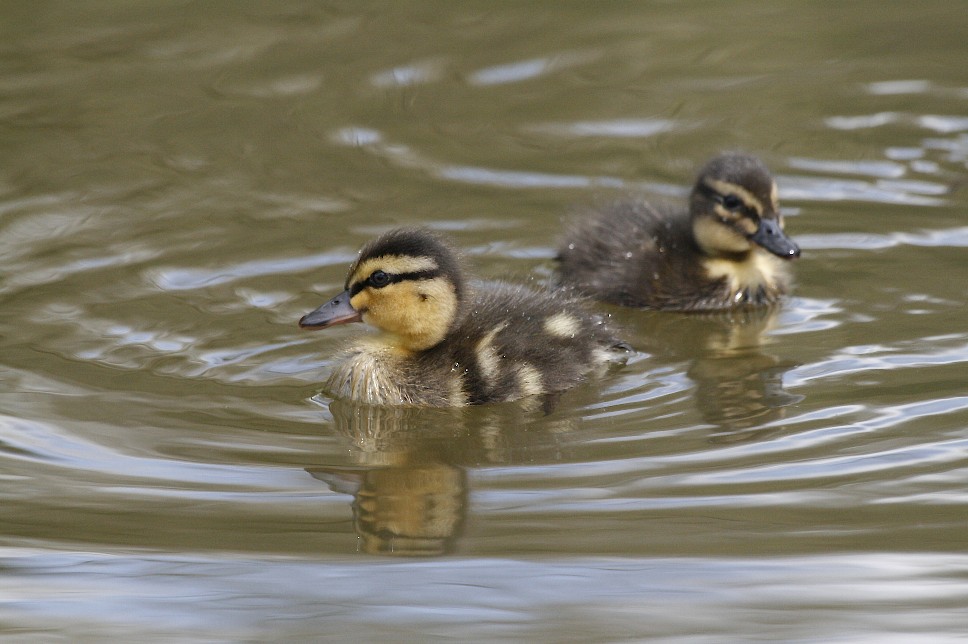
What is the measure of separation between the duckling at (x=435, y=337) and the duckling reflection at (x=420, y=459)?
7 centimetres

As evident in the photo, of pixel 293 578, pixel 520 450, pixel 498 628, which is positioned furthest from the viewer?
pixel 520 450

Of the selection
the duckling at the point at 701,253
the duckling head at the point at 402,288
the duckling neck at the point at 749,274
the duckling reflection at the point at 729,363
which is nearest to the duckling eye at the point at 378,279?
the duckling head at the point at 402,288

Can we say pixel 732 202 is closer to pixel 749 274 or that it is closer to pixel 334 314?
pixel 749 274

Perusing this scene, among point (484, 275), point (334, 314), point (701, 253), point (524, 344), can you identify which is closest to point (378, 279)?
point (334, 314)

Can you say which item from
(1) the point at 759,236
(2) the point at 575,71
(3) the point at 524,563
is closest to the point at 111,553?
(3) the point at 524,563

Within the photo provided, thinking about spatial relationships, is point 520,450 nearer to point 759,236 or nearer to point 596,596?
point 596,596

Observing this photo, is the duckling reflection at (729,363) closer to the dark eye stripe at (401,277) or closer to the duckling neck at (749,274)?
the duckling neck at (749,274)

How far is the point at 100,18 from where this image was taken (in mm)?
8484

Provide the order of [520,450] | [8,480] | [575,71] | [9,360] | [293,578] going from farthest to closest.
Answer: [575,71] → [9,360] → [520,450] → [8,480] → [293,578]

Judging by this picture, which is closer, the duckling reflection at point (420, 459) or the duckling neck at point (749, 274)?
the duckling reflection at point (420, 459)

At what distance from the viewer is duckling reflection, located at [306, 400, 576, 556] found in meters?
3.62

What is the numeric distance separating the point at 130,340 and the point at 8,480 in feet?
4.02

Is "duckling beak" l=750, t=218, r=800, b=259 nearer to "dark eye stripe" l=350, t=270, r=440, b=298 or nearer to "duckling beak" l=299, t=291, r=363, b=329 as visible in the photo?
"dark eye stripe" l=350, t=270, r=440, b=298

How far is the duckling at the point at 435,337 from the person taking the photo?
4711 mm
